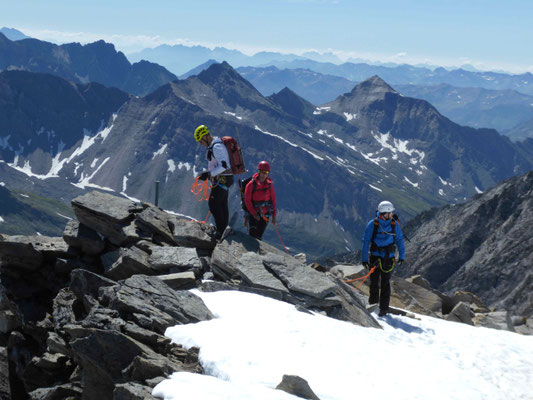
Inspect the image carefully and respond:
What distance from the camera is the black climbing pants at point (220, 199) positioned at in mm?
20672

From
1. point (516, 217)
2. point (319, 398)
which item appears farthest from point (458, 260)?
point (319, 398)

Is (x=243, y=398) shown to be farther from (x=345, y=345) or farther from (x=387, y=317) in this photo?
(x=387, y=317)

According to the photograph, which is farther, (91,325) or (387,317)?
(387,317)

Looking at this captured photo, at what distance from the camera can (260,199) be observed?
71.7ft

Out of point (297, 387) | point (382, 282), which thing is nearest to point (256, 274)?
point (382, 282)

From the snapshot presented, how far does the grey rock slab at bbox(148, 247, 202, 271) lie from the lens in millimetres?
18219

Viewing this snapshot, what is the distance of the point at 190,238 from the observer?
67.1 ft

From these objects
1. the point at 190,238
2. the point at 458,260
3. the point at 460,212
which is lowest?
the point at 458,260

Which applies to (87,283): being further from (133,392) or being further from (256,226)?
(256,226)

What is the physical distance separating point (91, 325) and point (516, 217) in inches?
5665

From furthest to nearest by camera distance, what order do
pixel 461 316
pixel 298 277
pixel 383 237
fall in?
pixel 461 316, pixel 383 237, pixel 298 277

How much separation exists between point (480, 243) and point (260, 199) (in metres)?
144

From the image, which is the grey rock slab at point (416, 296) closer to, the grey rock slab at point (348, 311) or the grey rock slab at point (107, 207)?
the grey rock slab at point (348, 311)

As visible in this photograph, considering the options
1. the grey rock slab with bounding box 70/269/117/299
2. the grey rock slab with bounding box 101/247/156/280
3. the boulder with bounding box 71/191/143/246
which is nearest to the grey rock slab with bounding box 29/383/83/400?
the grey rock slab with bounding box 70/269/117/299
